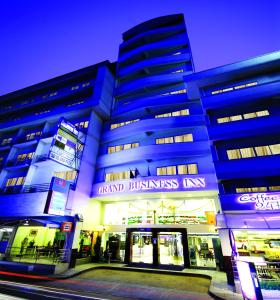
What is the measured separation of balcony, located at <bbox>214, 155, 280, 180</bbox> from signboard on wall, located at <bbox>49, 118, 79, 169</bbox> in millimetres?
13959

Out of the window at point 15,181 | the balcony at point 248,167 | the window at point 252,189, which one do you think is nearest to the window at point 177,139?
the balcony at point 248,167

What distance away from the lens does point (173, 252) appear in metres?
16.6

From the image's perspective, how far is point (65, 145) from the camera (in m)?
18.1

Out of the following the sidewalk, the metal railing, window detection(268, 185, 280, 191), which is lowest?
the sidewalk

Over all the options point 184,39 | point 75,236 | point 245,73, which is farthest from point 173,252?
point 184,39

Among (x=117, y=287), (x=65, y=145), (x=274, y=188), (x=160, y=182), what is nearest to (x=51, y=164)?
(x=65, y=145)

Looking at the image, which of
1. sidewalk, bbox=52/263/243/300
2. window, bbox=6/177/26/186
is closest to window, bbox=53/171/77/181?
window, bbox=6/177/26/186

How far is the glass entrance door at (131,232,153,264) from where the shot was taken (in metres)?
17.2

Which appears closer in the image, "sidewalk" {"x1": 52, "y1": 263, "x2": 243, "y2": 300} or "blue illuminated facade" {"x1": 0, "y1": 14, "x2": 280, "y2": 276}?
"sidewalk" {"x1": 52, "y1": 263, "x2": 243, "y2": 300}

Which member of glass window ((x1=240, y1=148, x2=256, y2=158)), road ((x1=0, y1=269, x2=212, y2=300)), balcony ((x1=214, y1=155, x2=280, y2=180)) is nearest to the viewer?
road ((x1=0, y1=269, x2=212, y2=300))

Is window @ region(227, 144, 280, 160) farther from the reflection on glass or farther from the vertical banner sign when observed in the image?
the vertical banner sign

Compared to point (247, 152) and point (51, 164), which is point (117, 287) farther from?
point (51, 164)

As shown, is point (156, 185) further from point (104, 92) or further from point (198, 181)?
point (104, 92)

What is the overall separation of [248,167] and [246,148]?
239 cm
